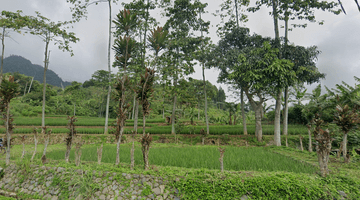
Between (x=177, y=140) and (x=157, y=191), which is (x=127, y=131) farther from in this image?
(x=157, y=191)

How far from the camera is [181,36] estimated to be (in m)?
12.9

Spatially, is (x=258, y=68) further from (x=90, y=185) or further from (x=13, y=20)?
(x=13, y=20)

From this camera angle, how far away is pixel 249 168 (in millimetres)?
4820

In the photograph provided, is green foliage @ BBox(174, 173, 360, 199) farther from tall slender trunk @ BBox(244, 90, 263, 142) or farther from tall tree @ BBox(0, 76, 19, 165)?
tall slender trunk @ BBox(244, 90, 263, 142)

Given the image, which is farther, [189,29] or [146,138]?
[189,29]

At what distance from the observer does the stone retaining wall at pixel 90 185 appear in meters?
3.90

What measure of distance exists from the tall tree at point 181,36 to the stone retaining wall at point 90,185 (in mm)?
7853

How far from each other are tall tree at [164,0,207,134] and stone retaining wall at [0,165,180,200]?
25.8 feet

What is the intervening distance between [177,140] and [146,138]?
683cm

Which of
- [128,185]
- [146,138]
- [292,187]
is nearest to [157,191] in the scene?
[128,185]

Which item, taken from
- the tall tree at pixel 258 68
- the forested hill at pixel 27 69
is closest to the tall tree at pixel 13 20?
the tall tree at pixel 258 68

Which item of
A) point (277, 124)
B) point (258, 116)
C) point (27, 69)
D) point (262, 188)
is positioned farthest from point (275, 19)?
point (27, 69)

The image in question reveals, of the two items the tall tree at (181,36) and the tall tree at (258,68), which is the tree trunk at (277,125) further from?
the tall tree at (181,36)

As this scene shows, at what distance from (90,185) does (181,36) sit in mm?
11616
